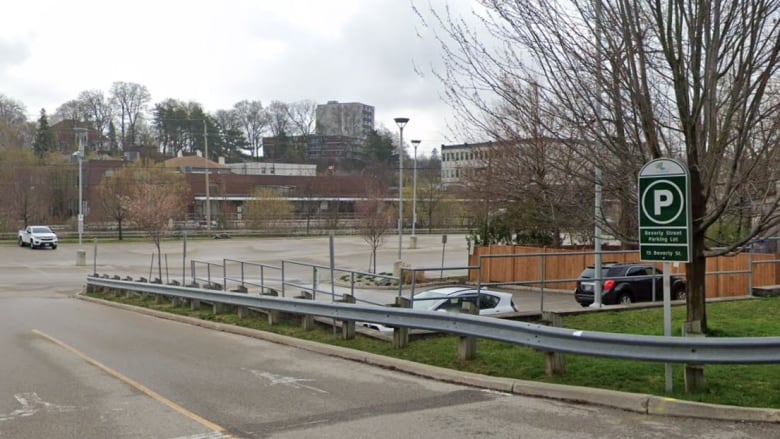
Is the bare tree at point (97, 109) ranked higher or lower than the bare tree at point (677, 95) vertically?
higher

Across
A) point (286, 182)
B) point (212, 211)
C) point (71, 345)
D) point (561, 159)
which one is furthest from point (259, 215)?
point (561, 159)

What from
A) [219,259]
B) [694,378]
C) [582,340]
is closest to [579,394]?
[582,340]

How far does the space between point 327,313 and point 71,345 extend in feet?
17.1

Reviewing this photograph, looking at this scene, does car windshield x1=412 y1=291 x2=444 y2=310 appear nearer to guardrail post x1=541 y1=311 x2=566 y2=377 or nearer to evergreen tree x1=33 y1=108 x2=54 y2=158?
guardrail post x1=541 y1=311 x2=566 y2=377

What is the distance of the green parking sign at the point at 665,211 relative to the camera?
24.3 ft

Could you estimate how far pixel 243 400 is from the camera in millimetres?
8227

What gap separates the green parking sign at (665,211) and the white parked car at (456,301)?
6589 millimetres

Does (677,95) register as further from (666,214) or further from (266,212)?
(266,212)

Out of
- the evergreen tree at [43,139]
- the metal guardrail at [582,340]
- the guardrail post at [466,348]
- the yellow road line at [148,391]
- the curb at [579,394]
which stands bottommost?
the yellow road line at [148,391]

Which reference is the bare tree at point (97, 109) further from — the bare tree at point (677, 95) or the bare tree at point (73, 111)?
the bare tree at point (677, 95)

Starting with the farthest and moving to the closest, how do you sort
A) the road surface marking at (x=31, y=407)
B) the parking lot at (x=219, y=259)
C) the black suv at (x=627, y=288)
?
the parking lot at (x=219, y=259) < the black suv at (x=627, y=288) < the road surface marking at (x=31, y=407)

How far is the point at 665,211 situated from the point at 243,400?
5.02 metres

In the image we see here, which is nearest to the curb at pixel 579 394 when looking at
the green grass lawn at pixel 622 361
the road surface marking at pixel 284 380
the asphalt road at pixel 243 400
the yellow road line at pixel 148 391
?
the asphalt road at pixel 243 400

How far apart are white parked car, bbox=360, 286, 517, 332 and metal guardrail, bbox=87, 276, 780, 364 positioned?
275 centimetres
